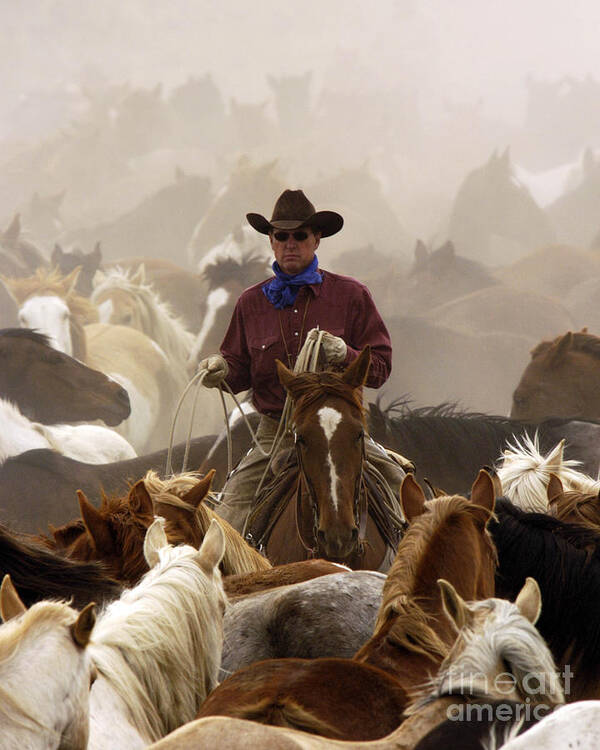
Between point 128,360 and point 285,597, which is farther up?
point 128,360

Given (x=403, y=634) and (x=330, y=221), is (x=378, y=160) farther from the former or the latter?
(x=403, y=634)

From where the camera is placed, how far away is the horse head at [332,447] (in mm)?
4305

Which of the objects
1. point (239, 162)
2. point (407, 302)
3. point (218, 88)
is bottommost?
point (407, 302)

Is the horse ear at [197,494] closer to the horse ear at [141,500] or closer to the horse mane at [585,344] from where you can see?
the horse ear at [141,500]

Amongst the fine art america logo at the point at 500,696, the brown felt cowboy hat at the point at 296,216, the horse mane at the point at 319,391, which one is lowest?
the fine art america logo at the point at 500,696

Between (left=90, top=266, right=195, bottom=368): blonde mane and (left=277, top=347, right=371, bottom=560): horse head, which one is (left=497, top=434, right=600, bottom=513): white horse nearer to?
(left=277, top=347, right=371, bottom=560): horse head

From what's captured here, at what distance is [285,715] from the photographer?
224 cm

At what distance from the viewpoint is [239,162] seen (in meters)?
32.0

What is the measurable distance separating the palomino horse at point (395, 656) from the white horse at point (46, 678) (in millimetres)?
333

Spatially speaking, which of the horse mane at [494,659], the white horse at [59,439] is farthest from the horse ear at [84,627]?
the white horse at [59,439]

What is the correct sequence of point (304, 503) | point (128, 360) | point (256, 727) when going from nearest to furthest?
point (256, 727) < point (304, 503) < point (128, 360)

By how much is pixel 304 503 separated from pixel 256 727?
269cm

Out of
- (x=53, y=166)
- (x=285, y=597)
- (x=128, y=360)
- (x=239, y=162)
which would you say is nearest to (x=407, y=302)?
(x=239, y=162)

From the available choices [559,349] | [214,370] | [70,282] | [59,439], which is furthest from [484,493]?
[70,282]
